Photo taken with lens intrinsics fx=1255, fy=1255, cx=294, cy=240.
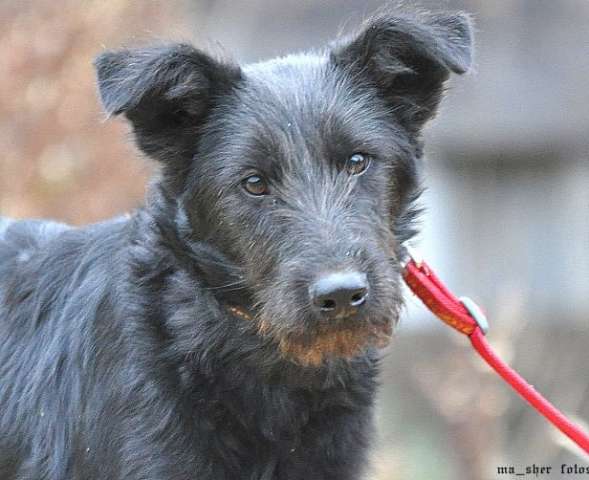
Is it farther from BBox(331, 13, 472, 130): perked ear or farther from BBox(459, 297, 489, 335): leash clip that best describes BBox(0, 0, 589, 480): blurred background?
BBox(331, 13, 472, 130): perked ear

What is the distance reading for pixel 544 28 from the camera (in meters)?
15.9

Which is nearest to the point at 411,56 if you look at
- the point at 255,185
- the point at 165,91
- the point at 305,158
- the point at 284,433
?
the point at 305,158

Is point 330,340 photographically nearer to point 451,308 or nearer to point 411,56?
point 451,308

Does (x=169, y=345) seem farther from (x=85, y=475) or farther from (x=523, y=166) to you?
(x=523, y=166)

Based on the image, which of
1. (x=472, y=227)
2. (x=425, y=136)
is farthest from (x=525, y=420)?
(x=425, y=136)

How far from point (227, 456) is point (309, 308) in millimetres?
686

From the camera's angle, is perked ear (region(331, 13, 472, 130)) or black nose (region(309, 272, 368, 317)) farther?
perked ear (region(331, 13, 472, 130))

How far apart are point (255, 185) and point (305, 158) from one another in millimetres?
218

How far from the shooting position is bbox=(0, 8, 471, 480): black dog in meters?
4.49

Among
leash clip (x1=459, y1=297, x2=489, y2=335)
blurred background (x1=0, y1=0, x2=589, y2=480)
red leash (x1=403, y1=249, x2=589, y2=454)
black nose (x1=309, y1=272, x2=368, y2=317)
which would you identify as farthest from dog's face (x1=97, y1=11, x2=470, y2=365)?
blurred background (x1=0, y1=0, x2=589, y2=480)

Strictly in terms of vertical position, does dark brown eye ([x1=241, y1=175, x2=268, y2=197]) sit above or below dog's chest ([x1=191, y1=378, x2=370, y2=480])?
above

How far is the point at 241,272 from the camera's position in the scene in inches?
182

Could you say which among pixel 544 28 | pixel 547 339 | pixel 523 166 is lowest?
pixel 547 339

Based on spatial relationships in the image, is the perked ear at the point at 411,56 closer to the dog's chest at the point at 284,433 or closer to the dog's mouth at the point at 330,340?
the dog's mouth at the point at 330,340
